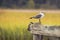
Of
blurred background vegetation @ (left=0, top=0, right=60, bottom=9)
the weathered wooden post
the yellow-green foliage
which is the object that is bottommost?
the weathered wooden post

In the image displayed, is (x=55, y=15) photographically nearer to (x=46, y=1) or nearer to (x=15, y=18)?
(x=46, y=1)

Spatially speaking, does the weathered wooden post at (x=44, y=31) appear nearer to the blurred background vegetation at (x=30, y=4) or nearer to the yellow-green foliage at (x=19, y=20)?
the yellow-green foliage at (x=19, y=20)

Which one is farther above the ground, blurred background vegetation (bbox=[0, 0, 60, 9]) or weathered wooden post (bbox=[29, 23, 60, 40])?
blurred background vegetation (bbox=[0, 0, 60, 9])

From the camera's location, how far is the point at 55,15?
2.10m

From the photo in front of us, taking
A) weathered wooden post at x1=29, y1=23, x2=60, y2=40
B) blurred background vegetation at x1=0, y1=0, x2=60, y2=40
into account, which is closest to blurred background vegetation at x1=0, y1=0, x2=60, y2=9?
Result: blurred background vegetation at x1=0, y1=0, x2=60, y2=40

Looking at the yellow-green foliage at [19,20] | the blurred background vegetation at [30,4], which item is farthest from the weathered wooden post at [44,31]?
the blurred background vegetation at [30,4]

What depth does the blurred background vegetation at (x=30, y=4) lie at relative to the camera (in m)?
2.13

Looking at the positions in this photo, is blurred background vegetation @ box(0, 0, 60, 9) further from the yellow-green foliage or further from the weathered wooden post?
the weathered wooden post

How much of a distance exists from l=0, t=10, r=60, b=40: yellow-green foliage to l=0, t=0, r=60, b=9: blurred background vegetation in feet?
0.21

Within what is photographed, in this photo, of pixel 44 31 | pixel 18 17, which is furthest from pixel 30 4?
pixel 44 31

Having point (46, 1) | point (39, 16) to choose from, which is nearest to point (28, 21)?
point (39, 16)

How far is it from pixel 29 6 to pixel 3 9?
28 cm

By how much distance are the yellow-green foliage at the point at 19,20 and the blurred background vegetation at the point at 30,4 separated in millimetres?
64

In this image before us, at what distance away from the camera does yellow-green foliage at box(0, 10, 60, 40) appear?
2111 millimetres
